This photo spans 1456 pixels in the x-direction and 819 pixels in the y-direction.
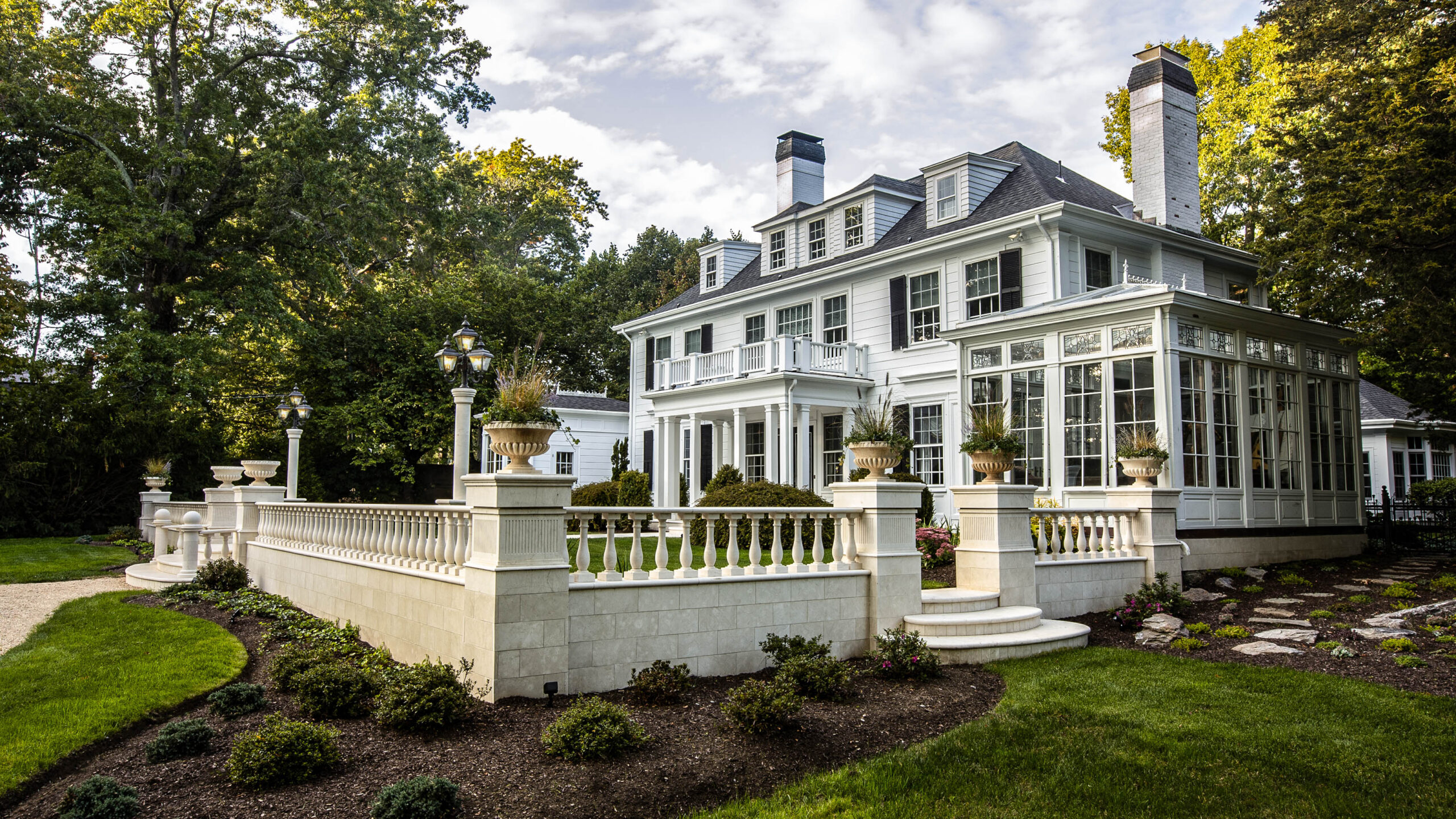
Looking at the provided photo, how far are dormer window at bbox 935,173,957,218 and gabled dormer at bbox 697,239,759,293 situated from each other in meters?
7.40

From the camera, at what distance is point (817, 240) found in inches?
845

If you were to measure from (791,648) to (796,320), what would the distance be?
1442cm

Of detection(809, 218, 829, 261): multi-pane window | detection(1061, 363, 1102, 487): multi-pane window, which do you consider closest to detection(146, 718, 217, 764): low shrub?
detection(1061, 363, 1102, 487): multi-pane window

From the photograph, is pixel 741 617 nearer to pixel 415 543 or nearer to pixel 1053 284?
pixel 415 543

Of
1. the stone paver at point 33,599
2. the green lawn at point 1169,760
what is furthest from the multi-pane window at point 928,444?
the stone paver at point 33,599

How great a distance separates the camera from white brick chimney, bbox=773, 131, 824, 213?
78.2 feet

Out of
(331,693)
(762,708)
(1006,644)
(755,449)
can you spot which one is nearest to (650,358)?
(755,449)

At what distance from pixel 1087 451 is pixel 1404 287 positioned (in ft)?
15.4

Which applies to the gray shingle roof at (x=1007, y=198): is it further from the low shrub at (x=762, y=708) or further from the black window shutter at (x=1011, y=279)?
the low shrub at (x=762, y=708)

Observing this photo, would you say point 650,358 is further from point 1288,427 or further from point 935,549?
point 1288,427

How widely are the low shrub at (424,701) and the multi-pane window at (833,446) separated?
46.2ft

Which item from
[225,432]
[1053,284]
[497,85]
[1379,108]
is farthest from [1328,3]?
[225,432]

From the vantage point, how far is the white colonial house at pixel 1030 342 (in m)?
12.8

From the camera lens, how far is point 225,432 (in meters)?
23.6
